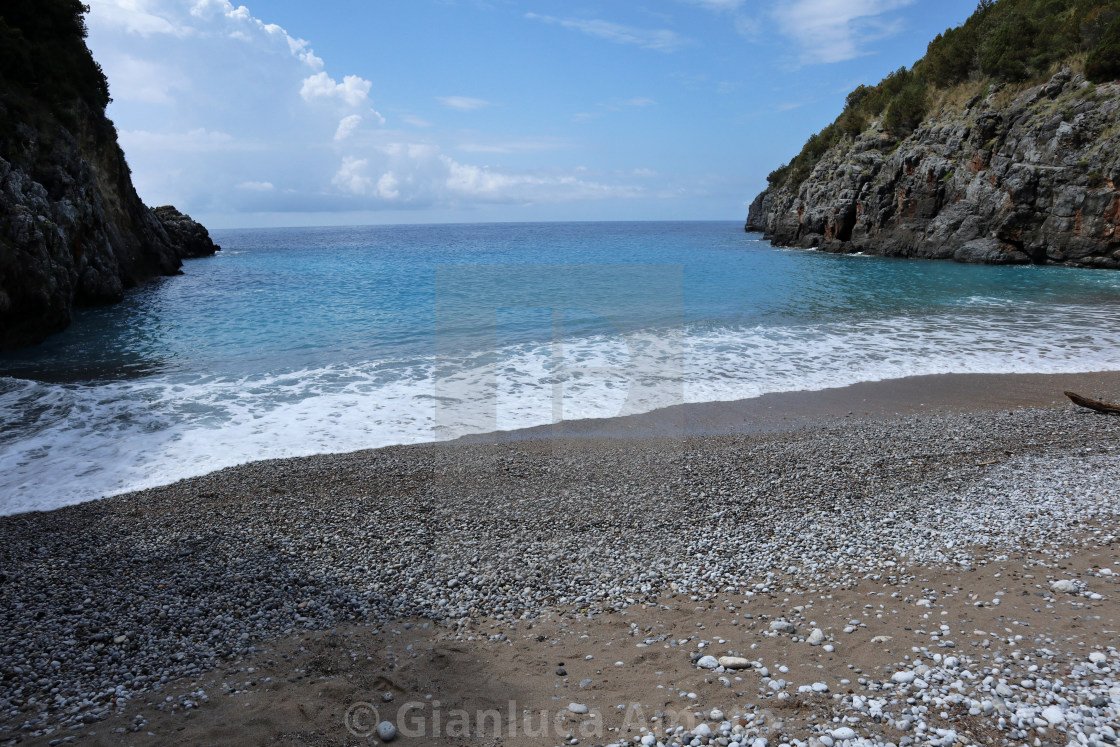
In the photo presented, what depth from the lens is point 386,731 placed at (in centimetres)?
381

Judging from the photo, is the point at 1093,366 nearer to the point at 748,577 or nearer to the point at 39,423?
the point at 748,577

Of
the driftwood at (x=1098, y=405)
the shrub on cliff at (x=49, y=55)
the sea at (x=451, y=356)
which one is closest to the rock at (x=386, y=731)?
the sea at (x=451, y=356)

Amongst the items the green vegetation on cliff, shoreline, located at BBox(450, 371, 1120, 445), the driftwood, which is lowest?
shoreline, located at BBox(450, 371, 1120, 445)

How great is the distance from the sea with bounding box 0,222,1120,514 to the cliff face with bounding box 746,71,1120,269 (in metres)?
4.12

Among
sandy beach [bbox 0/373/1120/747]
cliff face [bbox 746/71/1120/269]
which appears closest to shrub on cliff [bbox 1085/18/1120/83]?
cliff face [bbox 746/71/1120/269]

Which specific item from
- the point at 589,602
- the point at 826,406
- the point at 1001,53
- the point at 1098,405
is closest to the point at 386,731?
the point at 589,602

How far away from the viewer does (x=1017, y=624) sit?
4.42 metres

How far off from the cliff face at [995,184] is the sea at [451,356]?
4.12 m

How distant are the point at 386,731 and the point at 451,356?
43.0 feet

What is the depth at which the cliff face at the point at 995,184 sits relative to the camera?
32.6m

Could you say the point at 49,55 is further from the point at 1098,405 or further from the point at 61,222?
the point at 1098,405

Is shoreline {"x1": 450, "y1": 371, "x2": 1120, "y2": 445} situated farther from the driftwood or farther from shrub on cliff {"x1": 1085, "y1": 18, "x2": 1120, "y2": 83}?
shrub on cliff {"x1": 1085, "y1": 18, "x2": 1120, "y2": 83}

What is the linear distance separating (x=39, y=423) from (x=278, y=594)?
9.02m

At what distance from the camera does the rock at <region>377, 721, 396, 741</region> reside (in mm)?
3791
